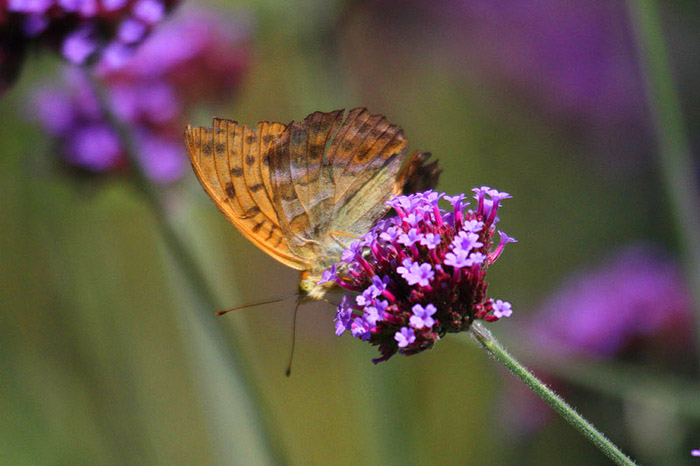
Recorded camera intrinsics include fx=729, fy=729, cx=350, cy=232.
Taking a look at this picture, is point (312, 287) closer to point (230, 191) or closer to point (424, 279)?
point (230, 191)

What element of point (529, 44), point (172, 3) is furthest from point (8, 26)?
point (529, 44)

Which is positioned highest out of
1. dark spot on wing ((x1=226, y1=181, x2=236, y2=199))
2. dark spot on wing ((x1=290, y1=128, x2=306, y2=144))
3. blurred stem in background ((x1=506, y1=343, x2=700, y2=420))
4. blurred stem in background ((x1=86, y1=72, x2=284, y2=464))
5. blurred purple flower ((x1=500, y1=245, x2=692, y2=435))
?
dark spot on wing ((x1=290, y1=128, x2=306, y2=144))

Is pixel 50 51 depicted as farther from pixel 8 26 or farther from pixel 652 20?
pixel 652 20

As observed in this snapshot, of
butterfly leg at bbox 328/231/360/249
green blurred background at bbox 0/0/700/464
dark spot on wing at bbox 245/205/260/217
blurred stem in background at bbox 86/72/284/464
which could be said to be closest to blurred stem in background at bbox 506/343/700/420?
green blurred background at bbox 0/0/700/464

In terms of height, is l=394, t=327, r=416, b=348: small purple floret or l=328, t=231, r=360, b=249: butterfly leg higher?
l=328, t=231, r=360, b=249: butterfly leg

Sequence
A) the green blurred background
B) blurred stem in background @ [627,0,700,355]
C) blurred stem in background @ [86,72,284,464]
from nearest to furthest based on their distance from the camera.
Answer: blurred stem in background @ [627,0,700,355] → blurred stem in background @ [86,72,284,464] → the green blurred background

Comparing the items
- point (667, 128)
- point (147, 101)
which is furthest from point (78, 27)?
point (667, 128)

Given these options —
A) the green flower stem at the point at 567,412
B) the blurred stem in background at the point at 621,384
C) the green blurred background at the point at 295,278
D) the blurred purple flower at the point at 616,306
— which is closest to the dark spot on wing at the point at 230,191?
the green blurred background at the point at 295,278

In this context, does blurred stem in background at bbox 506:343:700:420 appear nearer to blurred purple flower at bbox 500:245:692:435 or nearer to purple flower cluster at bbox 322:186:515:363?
blurred purple flower at bbox 500:245:692:435
